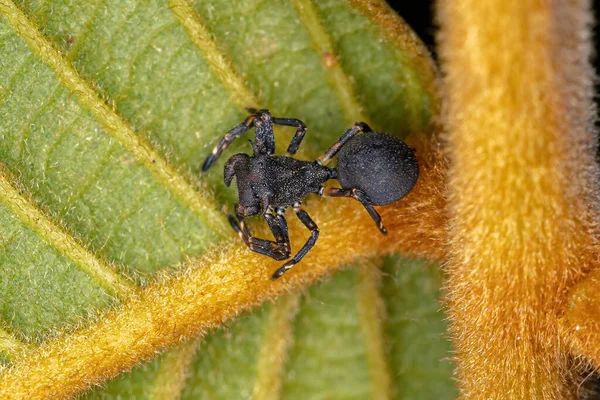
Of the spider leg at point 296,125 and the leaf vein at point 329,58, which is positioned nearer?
the leaf vein at point 329,58

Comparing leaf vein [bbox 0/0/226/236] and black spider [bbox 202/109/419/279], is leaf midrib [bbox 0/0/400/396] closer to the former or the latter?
leaf vein [bbox 0/0/226/236]

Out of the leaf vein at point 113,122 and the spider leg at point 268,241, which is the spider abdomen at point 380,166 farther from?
the leaf vein at point 113,122

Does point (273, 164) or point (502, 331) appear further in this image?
point (273, 164)

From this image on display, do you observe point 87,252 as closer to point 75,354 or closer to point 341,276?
point 75,354

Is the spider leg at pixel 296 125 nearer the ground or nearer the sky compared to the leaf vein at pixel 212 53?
nearer the ground

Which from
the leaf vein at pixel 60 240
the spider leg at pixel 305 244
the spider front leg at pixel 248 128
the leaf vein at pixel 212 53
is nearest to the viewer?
the leaf vein at pixel 60 240

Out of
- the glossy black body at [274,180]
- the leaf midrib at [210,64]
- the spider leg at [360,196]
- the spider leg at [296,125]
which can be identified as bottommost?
the spider leg at [360,196]

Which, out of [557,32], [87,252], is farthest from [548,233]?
[87,252]

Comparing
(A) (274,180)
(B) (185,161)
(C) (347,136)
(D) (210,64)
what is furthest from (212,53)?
(A) (274,180)

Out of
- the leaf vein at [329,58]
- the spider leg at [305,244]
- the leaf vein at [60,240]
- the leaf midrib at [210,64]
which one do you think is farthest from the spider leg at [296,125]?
the leaf vein at [60,240]
